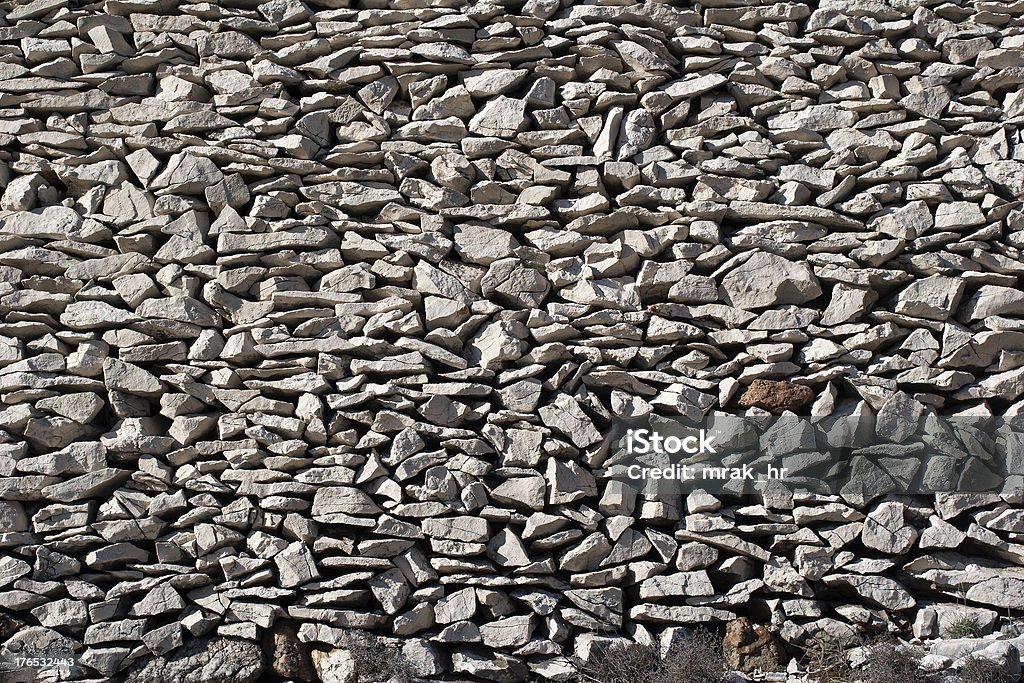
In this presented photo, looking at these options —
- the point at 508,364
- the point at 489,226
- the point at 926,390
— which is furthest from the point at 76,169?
the point at 926,390

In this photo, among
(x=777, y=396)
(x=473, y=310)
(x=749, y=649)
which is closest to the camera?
(x=749, y=649)

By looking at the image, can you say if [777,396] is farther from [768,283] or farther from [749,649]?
[749,649]

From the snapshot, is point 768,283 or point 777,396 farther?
point 768,283

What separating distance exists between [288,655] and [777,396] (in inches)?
105

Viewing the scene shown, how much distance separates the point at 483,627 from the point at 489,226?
6.61 ft

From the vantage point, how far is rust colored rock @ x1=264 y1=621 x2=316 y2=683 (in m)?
4.16

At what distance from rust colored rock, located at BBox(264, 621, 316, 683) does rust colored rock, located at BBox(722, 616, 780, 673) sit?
6.45 ft

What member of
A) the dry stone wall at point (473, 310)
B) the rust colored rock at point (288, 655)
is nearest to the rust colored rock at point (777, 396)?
the dry stone wall at point (473, 310)

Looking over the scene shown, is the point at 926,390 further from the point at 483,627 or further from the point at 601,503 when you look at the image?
the point at 483,627

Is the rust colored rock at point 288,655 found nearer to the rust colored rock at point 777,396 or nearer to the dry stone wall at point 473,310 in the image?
the dry stone wall at point 473,310

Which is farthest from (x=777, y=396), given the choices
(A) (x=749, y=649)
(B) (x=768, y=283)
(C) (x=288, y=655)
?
(C) (x=288, y=655)

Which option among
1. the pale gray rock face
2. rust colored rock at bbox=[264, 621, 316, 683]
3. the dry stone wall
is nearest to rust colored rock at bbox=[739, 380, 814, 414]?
the dry stone wall

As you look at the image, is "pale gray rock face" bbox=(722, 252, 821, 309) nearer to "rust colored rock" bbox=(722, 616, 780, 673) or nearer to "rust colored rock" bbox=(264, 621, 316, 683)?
"rust colored rock" bbox=(722, 616, 780, 673)

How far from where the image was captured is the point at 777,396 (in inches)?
174
